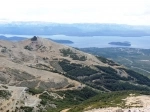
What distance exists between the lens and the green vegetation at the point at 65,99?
12797 cm

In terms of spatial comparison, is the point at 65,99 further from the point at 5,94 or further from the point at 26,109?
the point at 26,109

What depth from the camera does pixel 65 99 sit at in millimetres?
156000

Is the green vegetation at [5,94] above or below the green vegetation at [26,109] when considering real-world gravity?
above

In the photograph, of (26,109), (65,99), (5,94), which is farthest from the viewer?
(65,99)

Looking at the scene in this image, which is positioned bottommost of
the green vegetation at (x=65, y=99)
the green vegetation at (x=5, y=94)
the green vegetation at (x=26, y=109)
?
the green vegetation at (x=65, y=99)

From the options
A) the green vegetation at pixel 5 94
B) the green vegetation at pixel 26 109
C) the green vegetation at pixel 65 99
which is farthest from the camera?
the green vegetation at pixel 65 99

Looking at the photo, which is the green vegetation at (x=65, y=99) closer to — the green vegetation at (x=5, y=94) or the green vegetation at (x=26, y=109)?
the green vegetation at (x=26, y=109)

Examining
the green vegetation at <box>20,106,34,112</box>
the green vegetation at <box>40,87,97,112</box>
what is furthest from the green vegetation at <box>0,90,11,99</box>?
the green vegetation at <box>20,106,34,112</box>

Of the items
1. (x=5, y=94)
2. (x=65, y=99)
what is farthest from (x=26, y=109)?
(x=65, y=99)

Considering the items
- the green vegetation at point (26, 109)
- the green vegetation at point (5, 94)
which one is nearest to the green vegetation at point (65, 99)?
the green vegetation at point (26, 109)

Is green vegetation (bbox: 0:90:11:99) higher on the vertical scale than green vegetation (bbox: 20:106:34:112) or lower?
higher

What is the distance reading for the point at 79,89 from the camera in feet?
642

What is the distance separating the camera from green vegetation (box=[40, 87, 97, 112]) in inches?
5038

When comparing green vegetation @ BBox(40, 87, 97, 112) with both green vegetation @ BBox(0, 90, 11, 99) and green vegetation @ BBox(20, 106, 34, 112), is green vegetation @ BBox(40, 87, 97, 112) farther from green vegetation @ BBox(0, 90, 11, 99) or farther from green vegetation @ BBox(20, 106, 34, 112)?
green vegetation @ BBox(0, 90, 11, 99)
